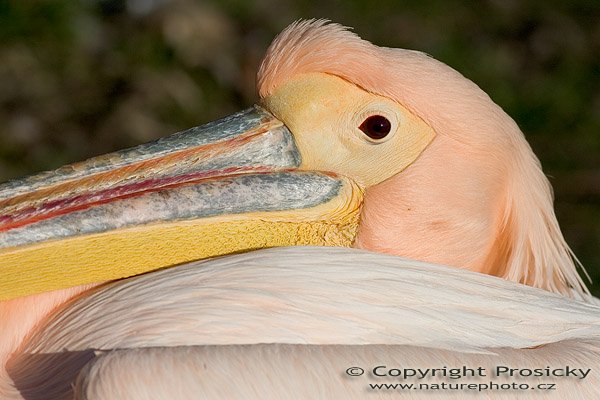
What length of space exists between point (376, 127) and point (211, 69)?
2949 mm

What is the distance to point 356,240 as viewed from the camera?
264 cm

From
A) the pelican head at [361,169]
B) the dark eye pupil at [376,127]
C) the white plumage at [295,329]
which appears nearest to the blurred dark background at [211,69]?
the pelican head at [361,169]

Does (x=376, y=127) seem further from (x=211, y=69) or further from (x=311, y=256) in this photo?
(x=211, y=69)

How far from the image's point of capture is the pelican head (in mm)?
2541

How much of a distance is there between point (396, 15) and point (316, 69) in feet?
10.8

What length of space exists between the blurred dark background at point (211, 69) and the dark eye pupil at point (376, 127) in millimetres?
2610

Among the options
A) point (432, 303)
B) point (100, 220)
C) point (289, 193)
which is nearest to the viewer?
point (432, 303)

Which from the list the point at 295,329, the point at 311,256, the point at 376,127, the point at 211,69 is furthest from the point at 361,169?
the point at 211,69

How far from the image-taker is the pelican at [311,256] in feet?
6.75

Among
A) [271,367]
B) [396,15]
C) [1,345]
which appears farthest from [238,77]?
[271,367]

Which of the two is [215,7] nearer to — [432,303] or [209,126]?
[209,126]

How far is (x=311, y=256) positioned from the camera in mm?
2340

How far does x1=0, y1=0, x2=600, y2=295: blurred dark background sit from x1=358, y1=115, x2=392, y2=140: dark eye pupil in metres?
2.61

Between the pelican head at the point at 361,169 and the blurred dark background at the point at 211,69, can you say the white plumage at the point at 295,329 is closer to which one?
the pelican head at the point at 361,169
